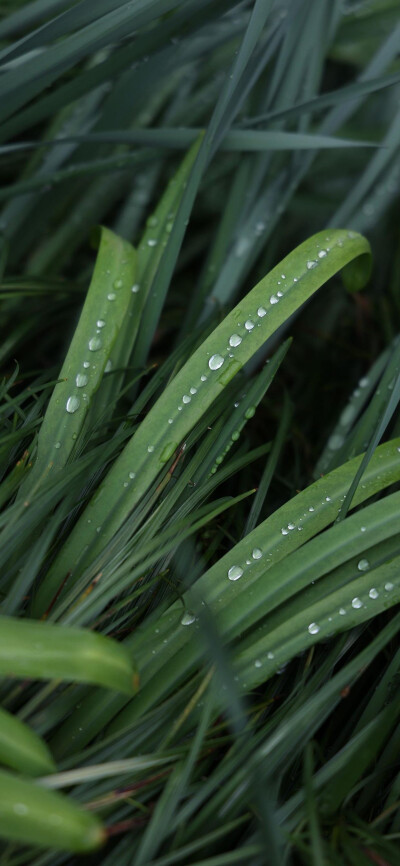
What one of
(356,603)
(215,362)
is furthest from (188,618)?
(215,362)

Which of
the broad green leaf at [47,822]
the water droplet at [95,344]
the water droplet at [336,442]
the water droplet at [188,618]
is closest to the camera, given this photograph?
the broad green leaf at [47,822]

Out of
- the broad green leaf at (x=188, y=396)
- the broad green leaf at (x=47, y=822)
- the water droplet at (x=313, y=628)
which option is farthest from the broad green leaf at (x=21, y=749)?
the water droplet at (x=313, y=628)

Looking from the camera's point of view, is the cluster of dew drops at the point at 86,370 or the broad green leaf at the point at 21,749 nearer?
the broad green leaf at the point at 21,749

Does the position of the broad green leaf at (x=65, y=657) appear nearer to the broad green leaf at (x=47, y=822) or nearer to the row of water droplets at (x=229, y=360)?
the broad green leaf at (x=47, y=822)

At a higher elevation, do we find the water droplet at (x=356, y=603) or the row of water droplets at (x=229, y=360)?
the row of water droplets at (x=229, y=360)

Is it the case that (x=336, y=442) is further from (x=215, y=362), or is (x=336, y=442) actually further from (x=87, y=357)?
(x=87, y=357)

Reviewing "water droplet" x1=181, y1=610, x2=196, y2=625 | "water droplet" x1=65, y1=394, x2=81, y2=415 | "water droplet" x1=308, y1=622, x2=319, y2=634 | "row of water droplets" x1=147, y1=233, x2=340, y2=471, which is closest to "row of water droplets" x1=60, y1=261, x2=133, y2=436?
"water droplet" x1=65, y1=394, x2=81, y2=415

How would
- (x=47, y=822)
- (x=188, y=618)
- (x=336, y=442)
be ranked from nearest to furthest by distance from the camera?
(x=47, y=822)
(x=188, y=618)
(x=336, y=442)
